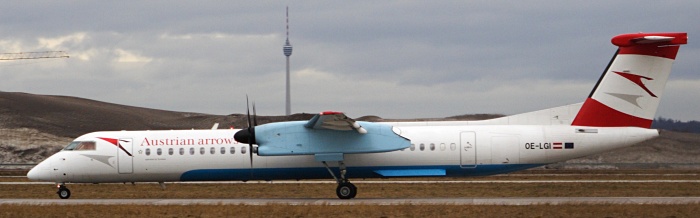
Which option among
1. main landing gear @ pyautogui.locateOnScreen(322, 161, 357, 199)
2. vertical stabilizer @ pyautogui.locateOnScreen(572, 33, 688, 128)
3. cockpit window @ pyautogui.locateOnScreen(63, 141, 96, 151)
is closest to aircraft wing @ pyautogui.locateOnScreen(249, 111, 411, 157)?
main landing gear @ pyautogui.locateOnScreen(322, 161, 357, 199)

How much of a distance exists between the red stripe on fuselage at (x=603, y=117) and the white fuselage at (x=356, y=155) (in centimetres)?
20

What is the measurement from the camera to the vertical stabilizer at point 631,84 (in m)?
27.1

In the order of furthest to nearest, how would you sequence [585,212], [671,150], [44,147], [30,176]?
[44,147] < [671,150] < [30,176] < [585,212]

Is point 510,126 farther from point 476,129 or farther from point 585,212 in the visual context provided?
point 585,212

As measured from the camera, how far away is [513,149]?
28.0 metres

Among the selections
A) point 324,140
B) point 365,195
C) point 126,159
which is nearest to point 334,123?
point 324,140

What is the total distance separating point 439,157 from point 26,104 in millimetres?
80323

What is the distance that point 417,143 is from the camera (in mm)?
28375

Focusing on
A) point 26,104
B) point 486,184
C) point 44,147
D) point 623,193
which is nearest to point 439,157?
point 623,193

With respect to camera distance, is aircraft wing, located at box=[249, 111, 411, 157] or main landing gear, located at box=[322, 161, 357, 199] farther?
main landing gear, located at box=[322, 161, 357, 199]

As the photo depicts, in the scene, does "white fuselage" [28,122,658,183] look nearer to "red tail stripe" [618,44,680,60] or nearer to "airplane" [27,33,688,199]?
"airplane" [27,33,688,199]

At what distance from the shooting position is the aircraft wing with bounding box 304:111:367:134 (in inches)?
1037

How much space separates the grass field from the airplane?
260cm

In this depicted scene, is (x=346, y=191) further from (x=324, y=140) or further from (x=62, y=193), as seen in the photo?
(x=62, y=193)
